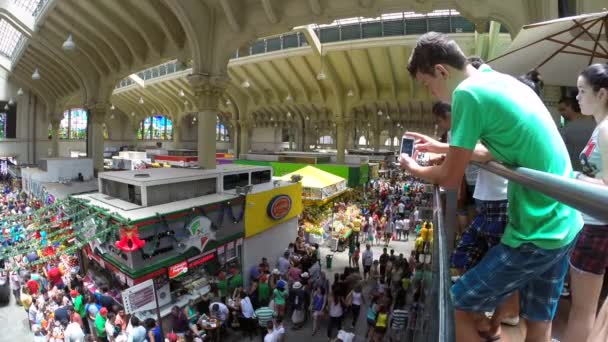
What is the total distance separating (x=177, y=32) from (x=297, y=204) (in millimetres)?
8321

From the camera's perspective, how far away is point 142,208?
882 centimetres

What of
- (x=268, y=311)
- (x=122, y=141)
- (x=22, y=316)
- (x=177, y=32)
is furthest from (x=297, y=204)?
(x=122, y=141)

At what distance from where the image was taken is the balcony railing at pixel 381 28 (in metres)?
16.4

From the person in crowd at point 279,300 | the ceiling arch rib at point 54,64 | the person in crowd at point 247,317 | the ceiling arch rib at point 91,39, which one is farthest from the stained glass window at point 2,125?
the person in crowd at point 279,300

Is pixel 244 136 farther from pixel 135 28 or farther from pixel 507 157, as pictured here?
pixel 507 157

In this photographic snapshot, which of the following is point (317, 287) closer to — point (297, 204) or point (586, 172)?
point (297, 204)

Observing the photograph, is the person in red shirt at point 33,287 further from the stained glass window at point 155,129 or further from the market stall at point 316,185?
the stained glass window at point 155,129

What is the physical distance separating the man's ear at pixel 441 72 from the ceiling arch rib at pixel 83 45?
61.4ft

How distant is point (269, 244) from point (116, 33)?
36.3ft

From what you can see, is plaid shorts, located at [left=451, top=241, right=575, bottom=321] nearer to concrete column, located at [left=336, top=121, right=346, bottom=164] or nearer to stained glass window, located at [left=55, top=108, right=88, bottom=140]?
concrete column, located at [left=336, top=121, right=346, bottom=164]

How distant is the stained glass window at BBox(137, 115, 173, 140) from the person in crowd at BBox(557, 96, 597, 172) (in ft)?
168

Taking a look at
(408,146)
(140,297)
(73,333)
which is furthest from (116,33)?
(408,146)

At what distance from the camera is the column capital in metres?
11.7

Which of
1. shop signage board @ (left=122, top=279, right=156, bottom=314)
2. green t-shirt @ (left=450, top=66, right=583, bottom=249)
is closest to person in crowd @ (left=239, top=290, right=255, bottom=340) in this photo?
shop signage board @ (left=122, top=279, right=156, bottom=314)
